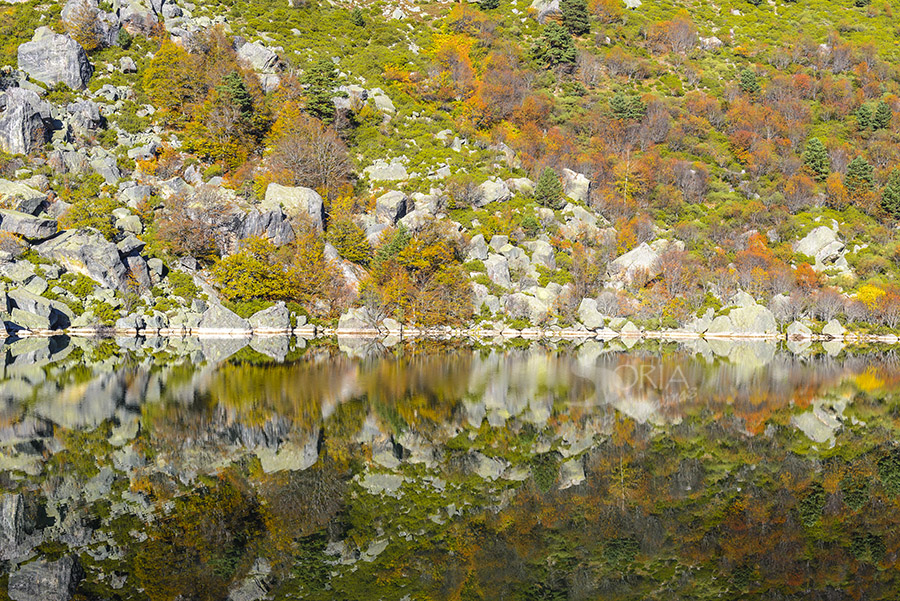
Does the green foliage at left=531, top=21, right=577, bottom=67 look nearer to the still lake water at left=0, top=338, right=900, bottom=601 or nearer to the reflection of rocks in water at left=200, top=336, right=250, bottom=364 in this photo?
the reflection of rocks in water at left=200, top=336, right=250, bottom=364

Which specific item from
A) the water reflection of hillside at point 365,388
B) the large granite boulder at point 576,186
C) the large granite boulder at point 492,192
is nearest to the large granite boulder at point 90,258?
the water reflection of hillside at point 365,388

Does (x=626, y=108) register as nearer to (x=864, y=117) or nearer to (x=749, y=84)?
(x=749, y=84)

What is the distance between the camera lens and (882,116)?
10256cm

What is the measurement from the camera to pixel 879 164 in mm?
97438

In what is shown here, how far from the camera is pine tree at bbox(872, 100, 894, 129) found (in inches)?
4026

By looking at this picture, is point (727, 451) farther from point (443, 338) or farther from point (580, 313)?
point (580, 313)

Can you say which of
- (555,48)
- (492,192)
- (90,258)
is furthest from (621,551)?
(555,48)

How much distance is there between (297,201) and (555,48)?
61.0 meters

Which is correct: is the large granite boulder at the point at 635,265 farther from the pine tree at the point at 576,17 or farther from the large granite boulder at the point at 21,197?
the large granite boulder at the point at 21,197

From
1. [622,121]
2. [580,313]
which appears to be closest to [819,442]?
[580,313]

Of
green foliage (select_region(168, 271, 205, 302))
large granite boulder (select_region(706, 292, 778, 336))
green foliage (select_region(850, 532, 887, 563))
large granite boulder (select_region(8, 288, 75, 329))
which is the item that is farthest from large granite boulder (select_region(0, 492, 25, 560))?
large granite boulder (select_region(706, 292, 778, 336))

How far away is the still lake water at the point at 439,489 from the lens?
11.3 metres

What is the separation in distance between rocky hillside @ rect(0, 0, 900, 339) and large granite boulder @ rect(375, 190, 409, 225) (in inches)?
10.3

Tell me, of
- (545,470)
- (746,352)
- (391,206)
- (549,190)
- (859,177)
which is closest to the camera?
(545,470)
